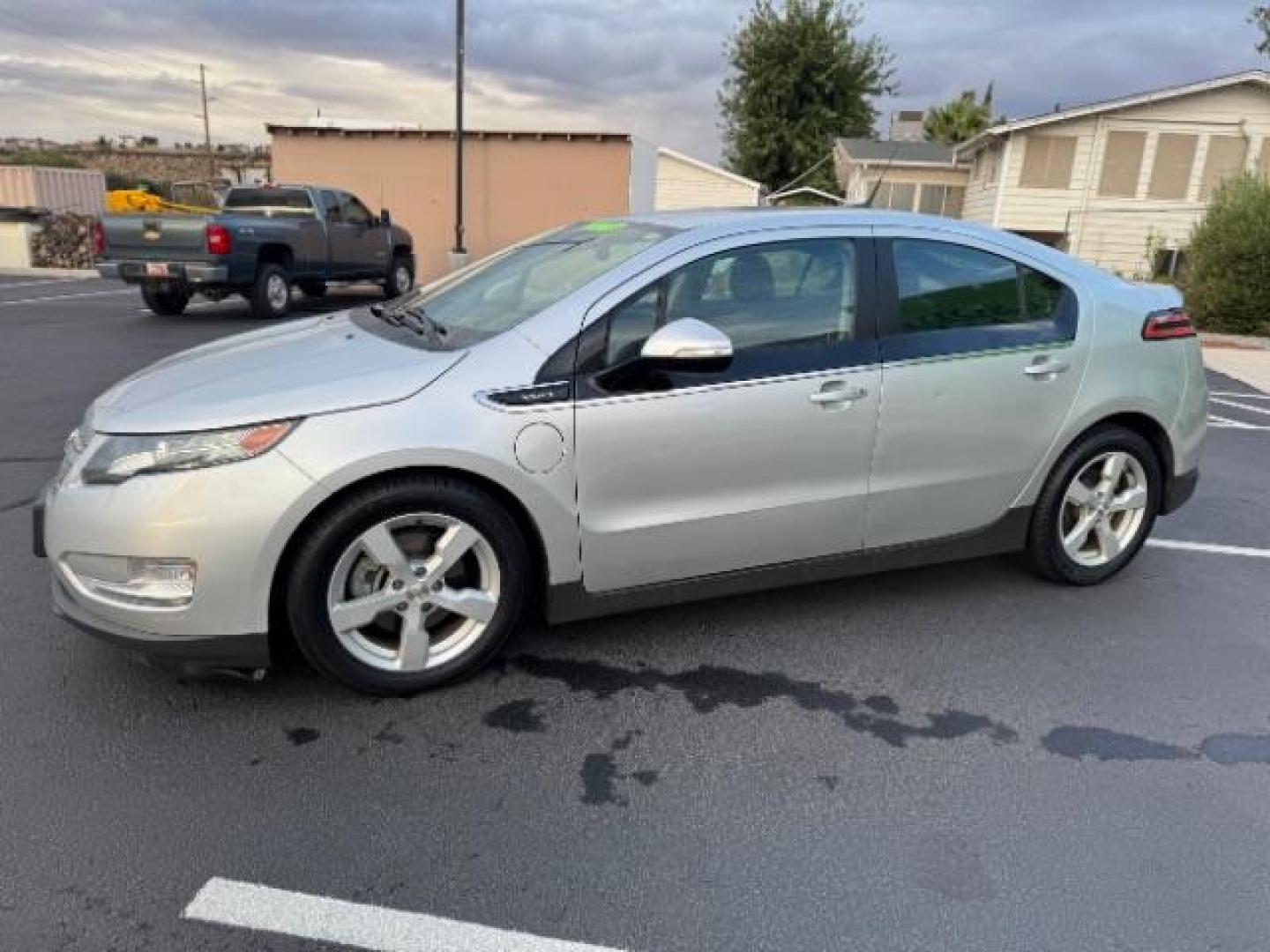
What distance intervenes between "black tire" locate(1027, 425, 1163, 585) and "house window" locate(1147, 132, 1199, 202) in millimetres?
25580

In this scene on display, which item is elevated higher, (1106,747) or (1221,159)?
(1221,159)

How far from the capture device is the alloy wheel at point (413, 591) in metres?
2.89

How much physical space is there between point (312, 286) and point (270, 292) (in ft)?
6.06

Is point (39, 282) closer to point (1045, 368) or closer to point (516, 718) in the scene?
point (516, 718)

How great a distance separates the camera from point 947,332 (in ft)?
11.7

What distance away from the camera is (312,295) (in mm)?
16469

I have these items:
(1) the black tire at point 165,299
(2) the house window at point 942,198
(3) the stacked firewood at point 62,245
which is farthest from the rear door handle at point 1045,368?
(2) the house window at point 942,198

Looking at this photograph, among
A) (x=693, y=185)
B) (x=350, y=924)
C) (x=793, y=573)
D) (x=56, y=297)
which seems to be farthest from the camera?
(x=693, y=185)

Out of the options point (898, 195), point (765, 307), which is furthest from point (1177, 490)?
point (898, 195)

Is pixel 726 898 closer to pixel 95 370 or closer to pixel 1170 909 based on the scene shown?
pixel 1170 909

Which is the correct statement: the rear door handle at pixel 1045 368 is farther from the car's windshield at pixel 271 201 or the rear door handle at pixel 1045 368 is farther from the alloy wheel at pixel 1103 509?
the car's windshield at pixel 271 201

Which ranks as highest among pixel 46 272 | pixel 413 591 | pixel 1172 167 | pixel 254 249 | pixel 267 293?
pixel 1172 167

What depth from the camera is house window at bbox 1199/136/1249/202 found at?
24.6 metres

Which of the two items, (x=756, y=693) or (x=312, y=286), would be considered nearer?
(x=756, y=693)
